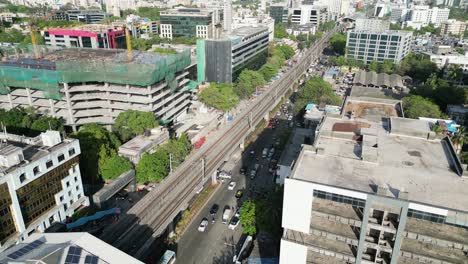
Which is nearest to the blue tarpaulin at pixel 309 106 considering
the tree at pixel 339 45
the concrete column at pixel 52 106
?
the concrete column at pixel 52 106

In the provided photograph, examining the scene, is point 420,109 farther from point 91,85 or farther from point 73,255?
point 73,255

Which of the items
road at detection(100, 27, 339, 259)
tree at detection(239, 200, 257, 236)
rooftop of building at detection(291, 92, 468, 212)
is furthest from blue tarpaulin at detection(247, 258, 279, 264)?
rooftop of building at detection(291, 92, 468, 212)

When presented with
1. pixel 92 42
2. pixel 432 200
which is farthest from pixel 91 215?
pixel 92 42

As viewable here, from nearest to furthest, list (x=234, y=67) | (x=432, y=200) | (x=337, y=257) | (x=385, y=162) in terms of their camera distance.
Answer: (x=432, y=200) < (x=337, y=257) < (x=385, y=162) < (x=234, y=67)

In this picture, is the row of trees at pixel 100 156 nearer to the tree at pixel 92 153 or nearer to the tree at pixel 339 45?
the tree at pixel 92 153

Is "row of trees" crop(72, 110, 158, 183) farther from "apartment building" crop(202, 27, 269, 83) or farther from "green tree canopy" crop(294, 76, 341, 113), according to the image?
"apartment building" crop(202, 27, 269, 83)

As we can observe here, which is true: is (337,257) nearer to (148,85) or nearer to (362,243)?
(362,243)
